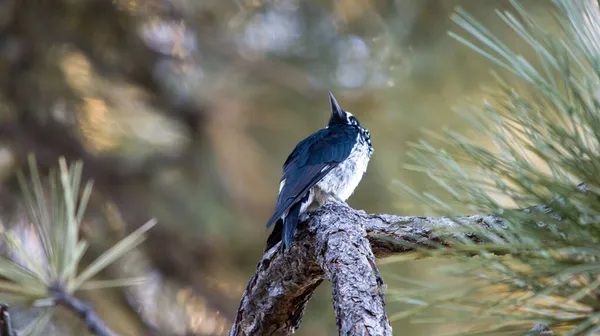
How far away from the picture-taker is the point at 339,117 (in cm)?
337

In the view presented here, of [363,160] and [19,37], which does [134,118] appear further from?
[363,160]

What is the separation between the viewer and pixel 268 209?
3.68 m

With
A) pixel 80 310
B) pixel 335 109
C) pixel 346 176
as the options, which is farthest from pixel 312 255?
pixel 335 109

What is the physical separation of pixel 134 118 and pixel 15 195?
2.47ft

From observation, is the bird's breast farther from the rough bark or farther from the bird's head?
the rough bark

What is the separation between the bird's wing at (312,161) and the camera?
2.52m

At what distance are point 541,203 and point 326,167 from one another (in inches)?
71.9

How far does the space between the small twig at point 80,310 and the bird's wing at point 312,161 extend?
85cm

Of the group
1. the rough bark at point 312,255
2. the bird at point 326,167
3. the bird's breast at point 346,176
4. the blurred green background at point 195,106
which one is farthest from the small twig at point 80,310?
the blurred green background at point 195,106

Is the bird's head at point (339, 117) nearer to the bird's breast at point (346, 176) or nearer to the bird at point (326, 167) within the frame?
the bird at point (326, 167)

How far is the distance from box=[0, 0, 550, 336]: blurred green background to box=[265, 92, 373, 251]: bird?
22 cm

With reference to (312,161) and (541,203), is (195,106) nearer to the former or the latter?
(312,161)

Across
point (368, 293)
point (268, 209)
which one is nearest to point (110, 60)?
point (268, 209)

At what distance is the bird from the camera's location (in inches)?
98.8
